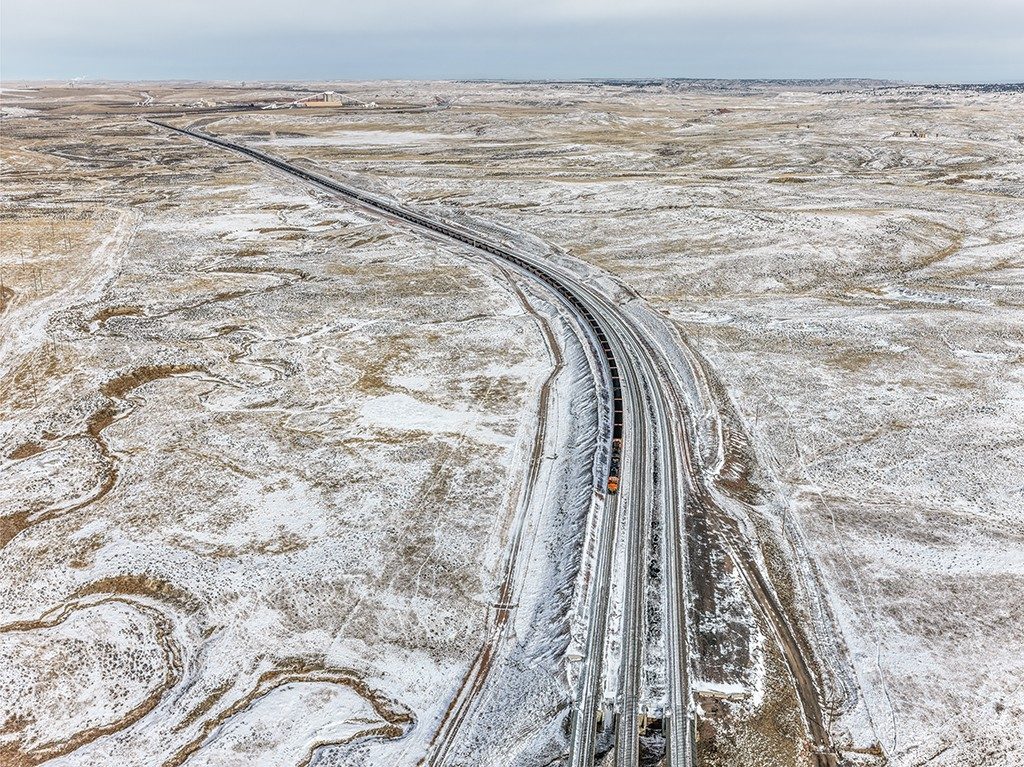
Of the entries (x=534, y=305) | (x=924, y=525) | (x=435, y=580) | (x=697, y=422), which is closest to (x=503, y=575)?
(x=435, y=580)

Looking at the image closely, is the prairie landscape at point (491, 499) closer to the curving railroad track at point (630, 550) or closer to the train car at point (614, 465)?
the curving railroad track at point (630, 550)

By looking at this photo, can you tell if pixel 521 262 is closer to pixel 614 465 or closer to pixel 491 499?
pixel 614 465

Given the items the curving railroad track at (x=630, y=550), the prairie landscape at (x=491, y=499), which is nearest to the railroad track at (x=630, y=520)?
the curving railroad track at (x=630, y=550)

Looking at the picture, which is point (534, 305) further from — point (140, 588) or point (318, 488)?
point (140, 588)

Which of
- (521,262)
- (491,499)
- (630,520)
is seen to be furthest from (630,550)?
(521,262)

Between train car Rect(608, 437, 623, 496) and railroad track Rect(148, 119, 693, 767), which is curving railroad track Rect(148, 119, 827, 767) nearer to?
railroad track Rect(148, 119, 693, 767)
